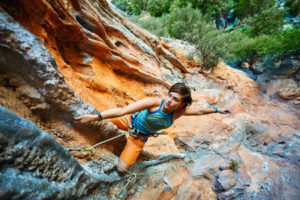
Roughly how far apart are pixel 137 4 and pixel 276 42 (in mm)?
14616

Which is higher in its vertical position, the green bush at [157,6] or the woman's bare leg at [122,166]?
the green bush at [157,6]

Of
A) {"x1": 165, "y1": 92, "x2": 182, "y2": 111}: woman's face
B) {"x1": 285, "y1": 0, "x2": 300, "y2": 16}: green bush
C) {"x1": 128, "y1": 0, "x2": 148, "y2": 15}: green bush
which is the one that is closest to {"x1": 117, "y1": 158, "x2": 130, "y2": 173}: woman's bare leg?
{"x1": 165, "y1": 92, "x2": 182, "y2": 111}: woman's face

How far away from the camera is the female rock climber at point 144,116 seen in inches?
59.9

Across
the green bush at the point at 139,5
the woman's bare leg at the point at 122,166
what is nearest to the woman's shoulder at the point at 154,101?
the woman's bare leg at the point at 122,166

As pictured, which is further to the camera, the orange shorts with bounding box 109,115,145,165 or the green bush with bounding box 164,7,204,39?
the green bush with bounding box 164,7,204,39

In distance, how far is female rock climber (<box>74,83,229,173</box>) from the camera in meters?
1.52

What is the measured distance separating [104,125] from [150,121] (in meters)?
0.62

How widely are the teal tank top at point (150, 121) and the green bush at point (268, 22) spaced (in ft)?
44.3

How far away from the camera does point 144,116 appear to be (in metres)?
1.85

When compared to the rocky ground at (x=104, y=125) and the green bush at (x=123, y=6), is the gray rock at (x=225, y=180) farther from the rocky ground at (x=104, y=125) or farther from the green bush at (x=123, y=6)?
the green bush at (x=123, y=6)

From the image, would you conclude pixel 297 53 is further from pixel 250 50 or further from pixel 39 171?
pixel 39 171

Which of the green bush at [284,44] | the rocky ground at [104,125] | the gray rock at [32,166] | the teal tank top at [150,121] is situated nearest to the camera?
the gray rock at [32,166]

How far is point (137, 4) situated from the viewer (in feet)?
51.4

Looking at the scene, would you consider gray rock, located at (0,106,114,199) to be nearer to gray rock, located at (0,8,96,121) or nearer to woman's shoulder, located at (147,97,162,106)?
gray rock, located at (0,8,96,121)
